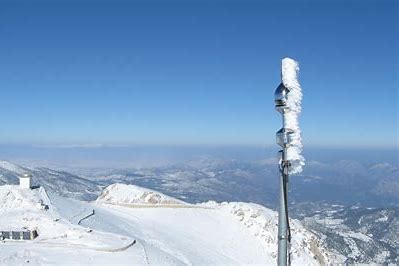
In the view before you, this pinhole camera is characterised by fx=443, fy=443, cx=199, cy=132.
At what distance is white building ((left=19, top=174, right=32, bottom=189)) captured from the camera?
3291 cm

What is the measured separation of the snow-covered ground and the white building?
72cm

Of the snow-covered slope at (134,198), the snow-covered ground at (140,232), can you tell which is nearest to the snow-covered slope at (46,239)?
the snow-covered ground at (140,232)

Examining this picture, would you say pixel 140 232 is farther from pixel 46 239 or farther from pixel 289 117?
pixel 289 117

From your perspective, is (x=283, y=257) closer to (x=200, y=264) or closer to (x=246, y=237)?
(x=200, y=264)

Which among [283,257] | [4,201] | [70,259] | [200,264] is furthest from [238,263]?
[283,257]

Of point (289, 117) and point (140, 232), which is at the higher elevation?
point (289, 117)

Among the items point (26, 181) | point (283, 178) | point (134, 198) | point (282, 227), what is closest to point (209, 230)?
point (134, 198)

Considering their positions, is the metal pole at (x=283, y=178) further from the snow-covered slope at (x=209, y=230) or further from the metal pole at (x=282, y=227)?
the snow-covered slope at (x=209, y=230)

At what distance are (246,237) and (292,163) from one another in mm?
32273

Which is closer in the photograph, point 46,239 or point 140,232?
point 46,239

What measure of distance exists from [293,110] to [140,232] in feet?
92.1

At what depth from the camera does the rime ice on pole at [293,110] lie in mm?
4191

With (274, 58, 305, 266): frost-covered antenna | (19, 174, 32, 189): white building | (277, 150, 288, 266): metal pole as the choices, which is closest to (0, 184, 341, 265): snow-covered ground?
(19, 174, 32, 189): white building

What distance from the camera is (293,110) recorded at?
13.8 feet
